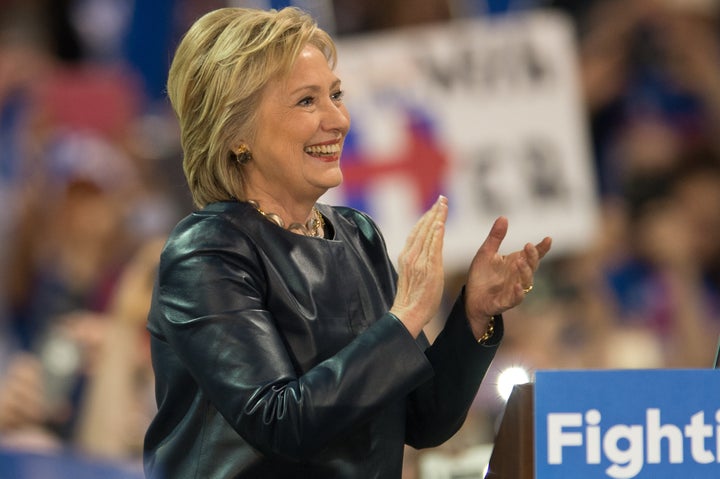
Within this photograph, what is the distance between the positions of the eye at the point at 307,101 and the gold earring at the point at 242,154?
10 centimetres

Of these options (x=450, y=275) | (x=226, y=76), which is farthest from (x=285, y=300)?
(x=450, y=275)

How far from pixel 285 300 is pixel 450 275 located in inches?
121

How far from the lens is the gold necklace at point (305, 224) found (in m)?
1.89

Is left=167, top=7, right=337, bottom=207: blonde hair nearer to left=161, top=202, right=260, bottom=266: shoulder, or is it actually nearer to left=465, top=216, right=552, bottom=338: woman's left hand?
left=161, top=202, right=260, bottom=266: shoulder

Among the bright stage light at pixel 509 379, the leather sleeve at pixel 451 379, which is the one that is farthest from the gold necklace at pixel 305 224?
the bright stage light at pixel 509 379

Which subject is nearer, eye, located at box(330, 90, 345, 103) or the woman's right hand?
the woman's right hand

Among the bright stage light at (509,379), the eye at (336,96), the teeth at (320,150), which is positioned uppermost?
the eye at (336,96)

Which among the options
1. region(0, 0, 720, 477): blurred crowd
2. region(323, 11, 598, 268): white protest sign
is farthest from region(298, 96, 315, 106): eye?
region(323, 11, 598, 268): white protest sign

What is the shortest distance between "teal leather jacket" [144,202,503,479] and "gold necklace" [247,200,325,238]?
2 cm

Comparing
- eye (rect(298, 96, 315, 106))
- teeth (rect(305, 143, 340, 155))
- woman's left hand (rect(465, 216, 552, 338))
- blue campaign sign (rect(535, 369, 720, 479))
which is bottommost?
blue campaign sign (rect(535, 369, 720, 479))

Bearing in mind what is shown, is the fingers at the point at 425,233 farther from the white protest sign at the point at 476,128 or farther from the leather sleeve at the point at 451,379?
the white protest sign at the point at 476,128

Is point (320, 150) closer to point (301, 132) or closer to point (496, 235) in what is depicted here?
point (301, 132)

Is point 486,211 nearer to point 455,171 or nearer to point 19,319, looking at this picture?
point 455,171

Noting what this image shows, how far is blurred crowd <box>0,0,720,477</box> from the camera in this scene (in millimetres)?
4707
